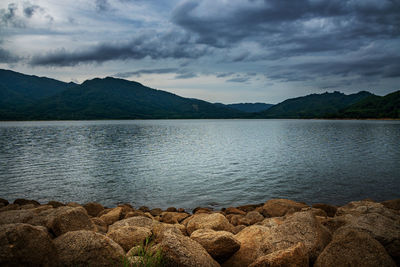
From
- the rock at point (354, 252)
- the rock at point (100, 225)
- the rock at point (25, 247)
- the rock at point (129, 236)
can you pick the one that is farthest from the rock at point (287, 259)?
the rock at point (100, 225)

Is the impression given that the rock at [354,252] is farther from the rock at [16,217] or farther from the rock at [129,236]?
the rock at [16,217]

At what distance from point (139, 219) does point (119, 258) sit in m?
4.44

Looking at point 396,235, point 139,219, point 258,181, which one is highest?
point 396,235

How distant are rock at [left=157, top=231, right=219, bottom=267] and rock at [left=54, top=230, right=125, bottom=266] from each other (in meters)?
1.35

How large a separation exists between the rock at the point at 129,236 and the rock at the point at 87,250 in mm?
1788

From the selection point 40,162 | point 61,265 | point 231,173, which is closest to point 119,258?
point 61,265

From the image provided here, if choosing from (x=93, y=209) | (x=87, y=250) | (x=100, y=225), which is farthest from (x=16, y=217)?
(x=93, y=209)

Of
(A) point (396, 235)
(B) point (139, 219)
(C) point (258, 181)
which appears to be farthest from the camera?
(C) point (258, 181)

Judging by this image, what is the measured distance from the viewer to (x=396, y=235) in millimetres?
8250

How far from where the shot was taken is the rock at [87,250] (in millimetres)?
6859

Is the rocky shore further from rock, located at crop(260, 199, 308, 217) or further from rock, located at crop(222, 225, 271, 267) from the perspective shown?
rock, located at crop(260, 199, 308, 217)

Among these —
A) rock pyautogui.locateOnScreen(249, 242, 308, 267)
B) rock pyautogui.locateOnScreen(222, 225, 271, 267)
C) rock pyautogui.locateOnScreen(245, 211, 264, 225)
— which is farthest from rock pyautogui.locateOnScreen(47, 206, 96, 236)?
rock pyautogui.locateOnScreen(245, 211, 264, 225)

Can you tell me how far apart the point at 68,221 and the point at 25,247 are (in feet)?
9.64

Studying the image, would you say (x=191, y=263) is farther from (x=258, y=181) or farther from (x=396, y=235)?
(x=258, y=181)
